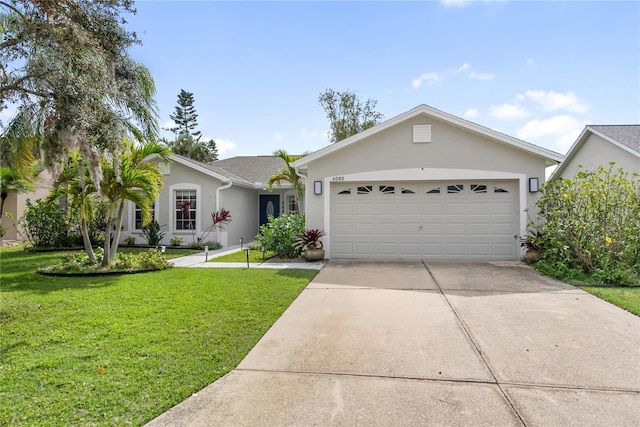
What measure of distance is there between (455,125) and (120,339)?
31.3 feet

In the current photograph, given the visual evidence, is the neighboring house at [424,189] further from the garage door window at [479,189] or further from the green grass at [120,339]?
the green grass at [120,339]

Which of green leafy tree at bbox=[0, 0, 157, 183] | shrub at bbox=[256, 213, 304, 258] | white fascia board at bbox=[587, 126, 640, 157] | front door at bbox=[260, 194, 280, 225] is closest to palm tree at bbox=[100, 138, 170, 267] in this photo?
green leafy tree at bbox=[0, 0, 157, 183]

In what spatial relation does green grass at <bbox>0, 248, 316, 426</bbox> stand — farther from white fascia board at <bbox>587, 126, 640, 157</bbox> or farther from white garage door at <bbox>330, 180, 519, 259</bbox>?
white fascia board at <bbox>587, 126, 640, 157</bbox>

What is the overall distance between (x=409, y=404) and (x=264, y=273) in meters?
5.73

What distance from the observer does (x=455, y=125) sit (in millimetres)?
10070

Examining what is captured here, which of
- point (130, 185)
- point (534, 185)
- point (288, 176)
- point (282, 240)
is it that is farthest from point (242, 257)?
point (534, 185)

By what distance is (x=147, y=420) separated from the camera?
2.55 m

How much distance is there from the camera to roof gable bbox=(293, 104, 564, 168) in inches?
377

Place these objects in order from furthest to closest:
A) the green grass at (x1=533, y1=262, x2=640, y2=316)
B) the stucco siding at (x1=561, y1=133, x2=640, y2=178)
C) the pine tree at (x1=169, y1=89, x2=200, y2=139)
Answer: the pine tree at (x1=169, y1=89, x2=200, y2=139), the stucco siding at (x1=561, y1=133, x2=640, y2=178), the green grass at (x1=533, y1=262, x2=640, y2=316)

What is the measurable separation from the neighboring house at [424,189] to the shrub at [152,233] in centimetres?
689

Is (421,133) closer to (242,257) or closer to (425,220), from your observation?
(425,220)

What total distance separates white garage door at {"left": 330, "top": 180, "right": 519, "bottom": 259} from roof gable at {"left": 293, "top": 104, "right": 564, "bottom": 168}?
106 centimetres

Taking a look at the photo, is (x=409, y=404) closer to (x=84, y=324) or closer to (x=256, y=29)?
(x=84, y=324)

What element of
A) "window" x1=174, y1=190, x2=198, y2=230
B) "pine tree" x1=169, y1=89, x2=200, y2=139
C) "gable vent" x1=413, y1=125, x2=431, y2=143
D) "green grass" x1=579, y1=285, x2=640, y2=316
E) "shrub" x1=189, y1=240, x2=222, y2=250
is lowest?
"green grass" x1=579, y1=285, x2=640, y2=316
